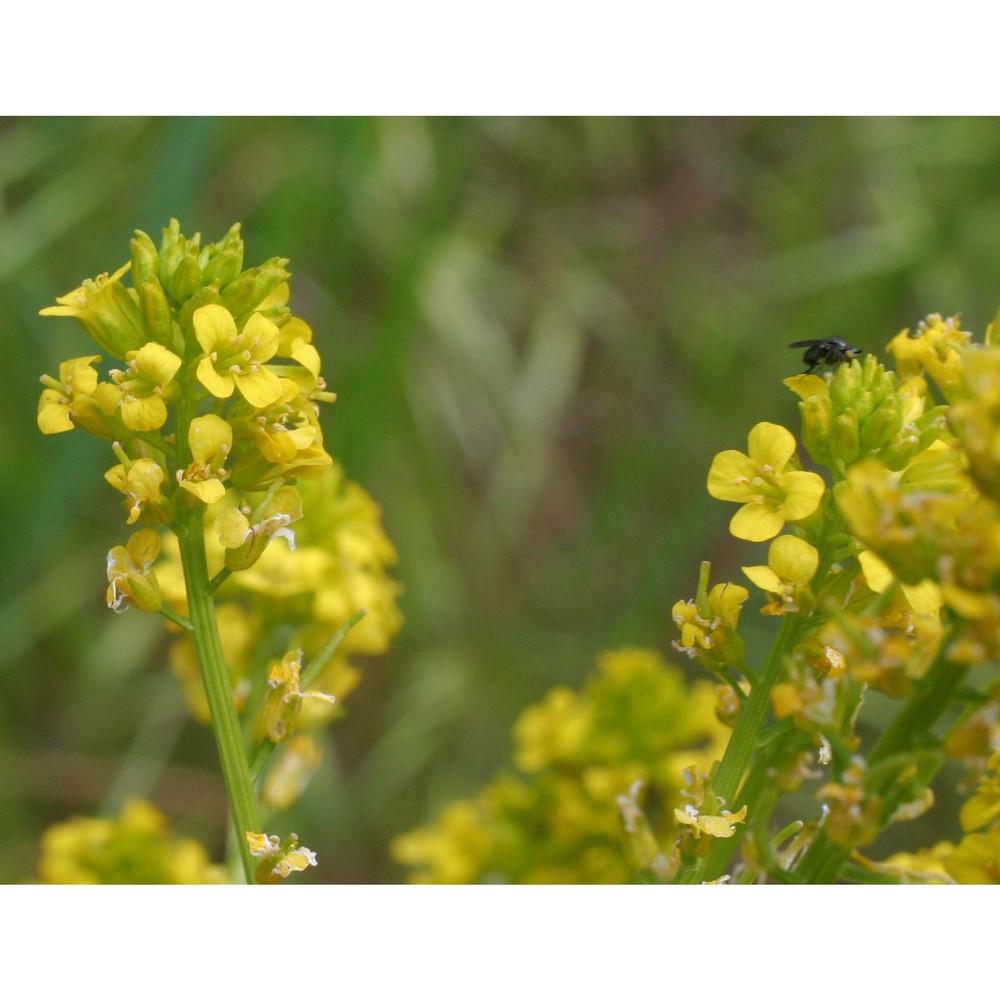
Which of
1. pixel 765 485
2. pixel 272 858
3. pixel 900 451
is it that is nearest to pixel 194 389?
pixel 272 858

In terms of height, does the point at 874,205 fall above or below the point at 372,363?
above

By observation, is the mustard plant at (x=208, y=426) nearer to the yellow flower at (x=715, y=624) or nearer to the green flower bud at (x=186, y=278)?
the green flower bud at (x=186, y=278)

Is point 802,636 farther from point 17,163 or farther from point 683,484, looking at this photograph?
point 17,163

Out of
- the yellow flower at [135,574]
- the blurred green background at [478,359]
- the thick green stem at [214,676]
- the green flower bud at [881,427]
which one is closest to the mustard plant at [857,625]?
the green flower bud at [881,427]

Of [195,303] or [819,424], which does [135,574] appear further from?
[819,424]

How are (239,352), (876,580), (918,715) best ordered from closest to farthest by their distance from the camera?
(918,715) < (876,580) < (239,352)

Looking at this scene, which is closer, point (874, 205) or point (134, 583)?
point (134, 583)

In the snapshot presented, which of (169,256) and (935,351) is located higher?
(169,256)

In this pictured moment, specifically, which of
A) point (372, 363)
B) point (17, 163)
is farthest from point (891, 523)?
point (17, 163)
